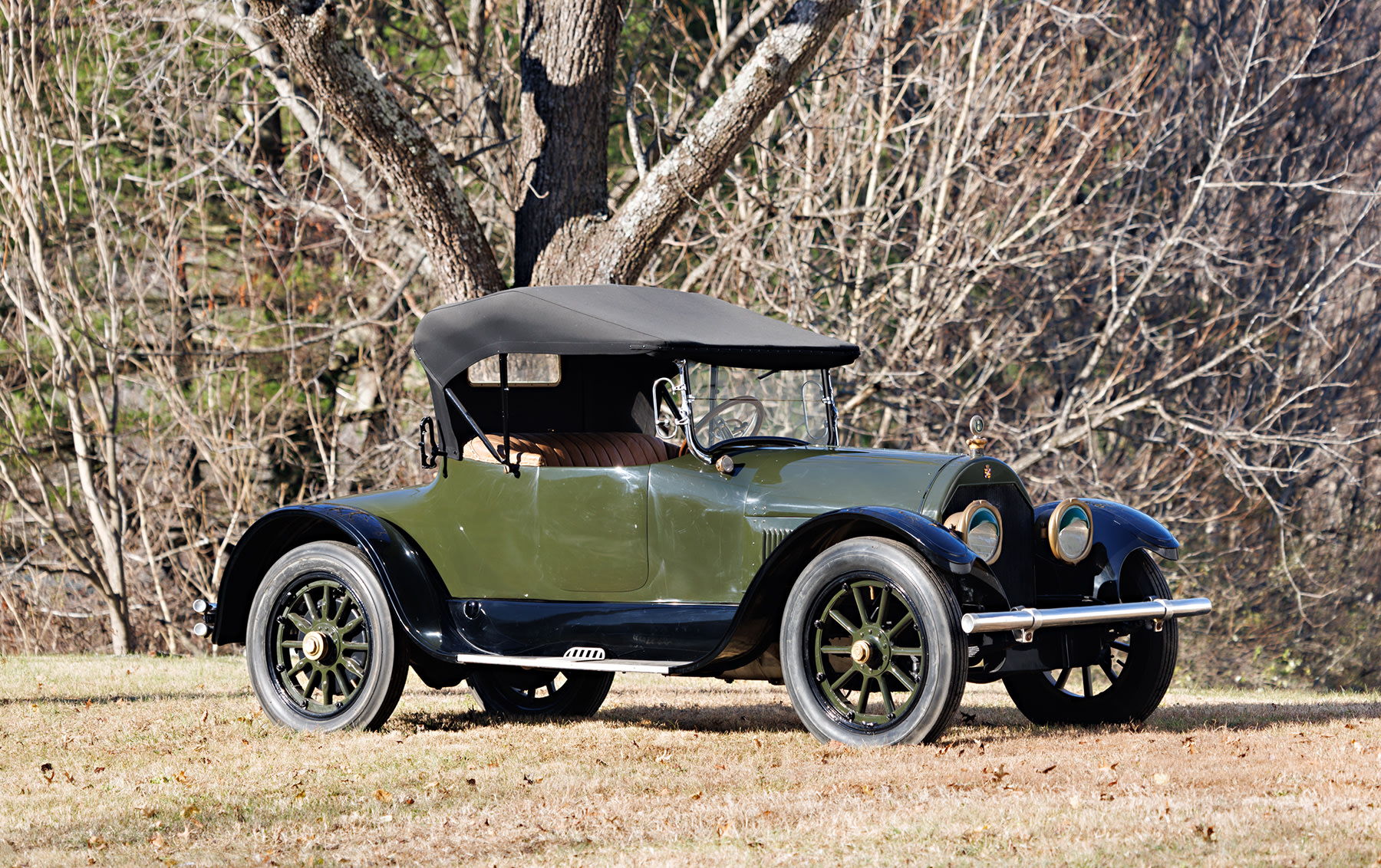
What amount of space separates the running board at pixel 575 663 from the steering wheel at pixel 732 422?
113 centimetres

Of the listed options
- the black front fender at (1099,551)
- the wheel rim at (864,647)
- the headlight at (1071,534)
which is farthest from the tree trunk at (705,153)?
the wheel rim at (864,647)

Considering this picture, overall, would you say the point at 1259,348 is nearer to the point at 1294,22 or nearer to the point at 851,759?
the point at 1294,22

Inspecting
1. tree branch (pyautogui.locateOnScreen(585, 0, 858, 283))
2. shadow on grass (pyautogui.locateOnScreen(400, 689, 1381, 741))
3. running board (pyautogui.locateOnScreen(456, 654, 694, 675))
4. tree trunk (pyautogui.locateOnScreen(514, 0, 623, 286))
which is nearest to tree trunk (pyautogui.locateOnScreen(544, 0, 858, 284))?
tree branch (pyautogui.locateOnScreen(585, 0, 858, 283))

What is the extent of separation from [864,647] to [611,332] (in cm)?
184

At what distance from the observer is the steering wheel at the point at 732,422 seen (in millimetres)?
7204

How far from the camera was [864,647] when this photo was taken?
6121mm

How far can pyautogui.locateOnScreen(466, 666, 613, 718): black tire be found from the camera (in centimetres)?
797

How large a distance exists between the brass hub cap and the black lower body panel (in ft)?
2.22

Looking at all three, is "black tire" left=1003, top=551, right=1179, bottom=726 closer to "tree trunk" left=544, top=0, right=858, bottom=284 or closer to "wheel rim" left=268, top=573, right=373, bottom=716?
"wheel rim" left=268, top=573, right=373, bottom=716

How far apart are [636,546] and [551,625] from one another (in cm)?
57

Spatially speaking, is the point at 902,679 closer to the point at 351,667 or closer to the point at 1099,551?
the point at 1099,551

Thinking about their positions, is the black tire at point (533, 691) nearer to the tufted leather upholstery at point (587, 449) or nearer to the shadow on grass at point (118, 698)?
the tufted leather upholstery at point (587, 449)

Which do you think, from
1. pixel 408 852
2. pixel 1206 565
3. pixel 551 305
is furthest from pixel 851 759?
pixel 1206 565

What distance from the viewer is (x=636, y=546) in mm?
6832
